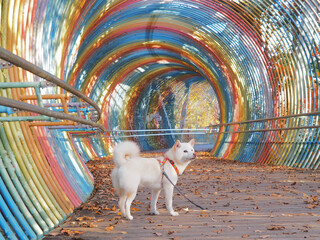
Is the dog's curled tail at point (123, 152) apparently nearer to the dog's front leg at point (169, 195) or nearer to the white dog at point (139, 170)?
the white dog at point (139, 170)

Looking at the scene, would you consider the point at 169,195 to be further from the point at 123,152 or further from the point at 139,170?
the point at 123,152

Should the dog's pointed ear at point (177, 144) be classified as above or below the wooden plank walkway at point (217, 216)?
above

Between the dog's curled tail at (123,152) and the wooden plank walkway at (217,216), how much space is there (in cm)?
80

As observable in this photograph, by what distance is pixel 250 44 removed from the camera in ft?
60.0

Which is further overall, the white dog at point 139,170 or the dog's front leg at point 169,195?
the dog's front leg at point 169,195

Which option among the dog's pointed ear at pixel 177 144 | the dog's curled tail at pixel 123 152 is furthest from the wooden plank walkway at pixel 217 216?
the dog's pointed ear at pixel 177 144

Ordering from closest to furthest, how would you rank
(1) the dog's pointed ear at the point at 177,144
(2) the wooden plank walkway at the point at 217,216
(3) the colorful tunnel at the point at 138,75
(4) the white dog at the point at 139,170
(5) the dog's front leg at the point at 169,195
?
(2) the wooden plank walkway at the point at 217,216
(3) the colorful tunnel at the point at 138,75
(4) the white dog at the point at 139,170
(5) the dog's front leg at the point at 169,195
(1) the dog's pointed ear at the point at 177,144

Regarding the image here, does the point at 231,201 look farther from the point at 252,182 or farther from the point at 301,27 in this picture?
the point at 301,27

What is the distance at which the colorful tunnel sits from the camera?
5707 mm

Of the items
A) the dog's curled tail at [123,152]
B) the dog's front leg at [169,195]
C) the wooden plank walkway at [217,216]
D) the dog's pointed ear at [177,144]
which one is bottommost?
the wooden plank walkway at [217,216]

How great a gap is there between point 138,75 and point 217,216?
24.7 metres

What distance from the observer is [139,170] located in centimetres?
655

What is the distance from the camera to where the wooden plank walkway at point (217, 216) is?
533cm

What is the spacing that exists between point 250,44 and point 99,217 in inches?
524
